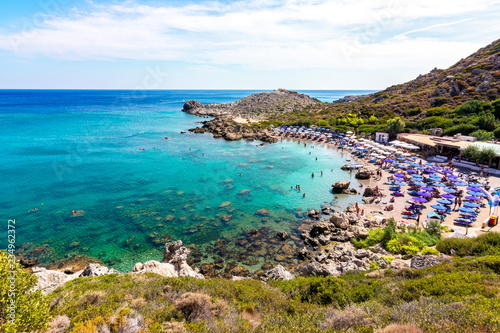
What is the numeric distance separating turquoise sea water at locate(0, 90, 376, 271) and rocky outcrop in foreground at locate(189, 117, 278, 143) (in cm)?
842

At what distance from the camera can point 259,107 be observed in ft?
376

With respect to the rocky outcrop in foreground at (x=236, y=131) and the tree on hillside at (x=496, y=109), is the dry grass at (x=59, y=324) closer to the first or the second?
the rocky outcrop in foreground at (x=236, y=131)

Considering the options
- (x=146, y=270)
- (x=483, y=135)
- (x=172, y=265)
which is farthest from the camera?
(x=483, y=135)

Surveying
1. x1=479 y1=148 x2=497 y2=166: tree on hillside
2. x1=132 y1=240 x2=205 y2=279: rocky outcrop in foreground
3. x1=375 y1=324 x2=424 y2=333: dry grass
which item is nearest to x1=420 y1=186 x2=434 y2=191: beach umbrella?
x1=479 y1=148 x2=497 y2=166: tree on hillside

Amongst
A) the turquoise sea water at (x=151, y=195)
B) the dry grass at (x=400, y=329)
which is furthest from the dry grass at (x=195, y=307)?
the turquoise sea water at (x=151, y=195)

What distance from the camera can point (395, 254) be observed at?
19453 millimetres

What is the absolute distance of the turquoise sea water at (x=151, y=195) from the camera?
22109 mm

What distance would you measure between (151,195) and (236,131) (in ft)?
139

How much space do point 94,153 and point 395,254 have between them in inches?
2008

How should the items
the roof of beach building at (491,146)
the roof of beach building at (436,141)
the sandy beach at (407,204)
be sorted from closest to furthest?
the sandy beach at (407,204), the roof of beach building at (491,146), the roof of beach building at (436,141)

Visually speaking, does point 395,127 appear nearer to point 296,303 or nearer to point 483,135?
point 483,135

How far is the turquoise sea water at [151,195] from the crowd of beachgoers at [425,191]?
464cm

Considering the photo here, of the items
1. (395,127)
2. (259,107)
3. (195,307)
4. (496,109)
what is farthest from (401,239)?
(259,107)

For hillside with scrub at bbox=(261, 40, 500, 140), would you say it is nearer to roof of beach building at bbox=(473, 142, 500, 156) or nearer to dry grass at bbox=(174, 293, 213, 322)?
roof of beach building at bbox=(473, 142, 500, 156)
